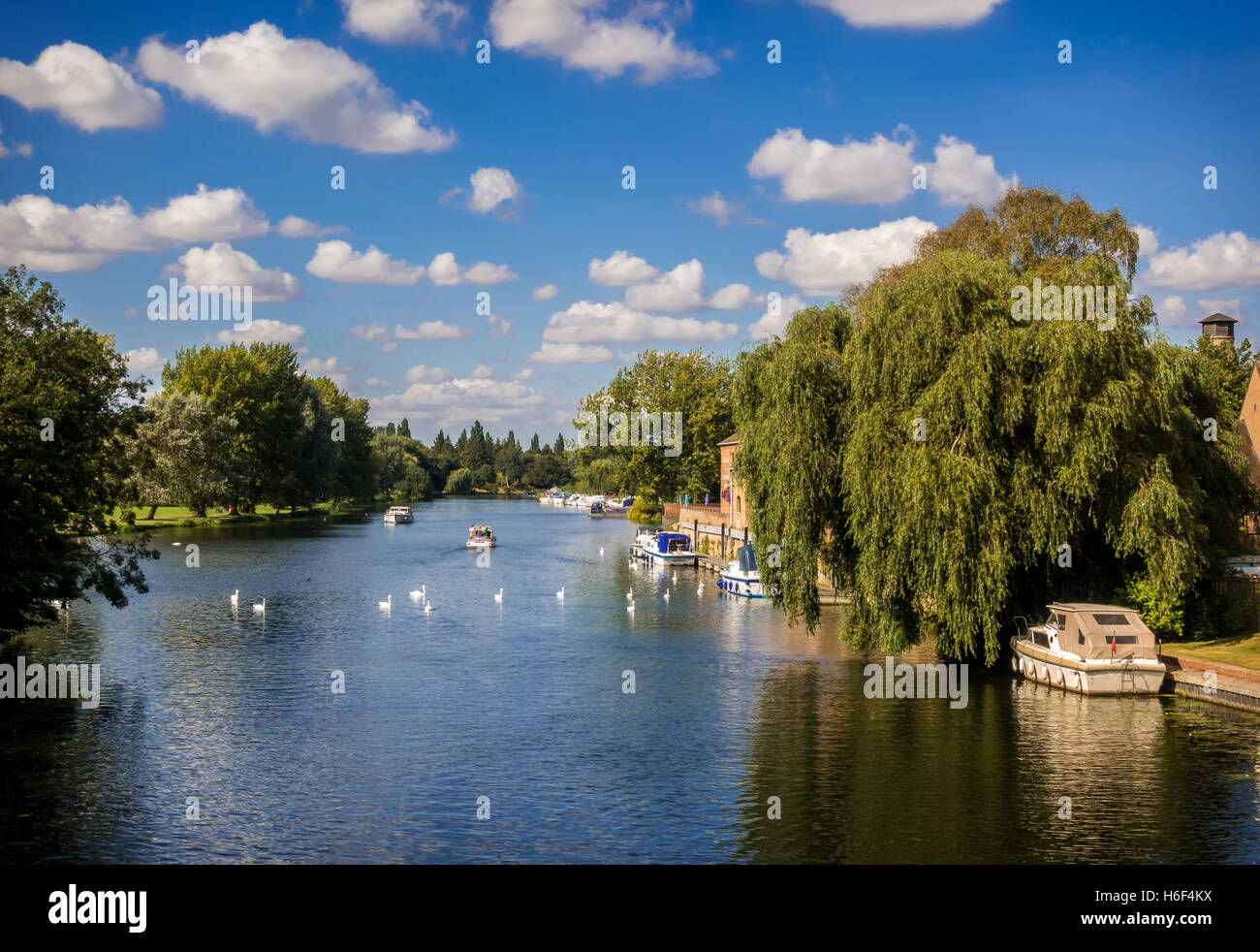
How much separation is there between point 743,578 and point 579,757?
35646 mm

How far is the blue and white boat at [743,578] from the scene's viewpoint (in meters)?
61.3

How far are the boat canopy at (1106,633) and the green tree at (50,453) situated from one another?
109 ft

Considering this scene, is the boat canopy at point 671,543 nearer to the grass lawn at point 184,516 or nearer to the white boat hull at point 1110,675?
the white boat hull at point 1110,675

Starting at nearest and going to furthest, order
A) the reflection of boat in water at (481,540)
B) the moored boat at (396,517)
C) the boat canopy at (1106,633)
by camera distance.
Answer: the boat canopy at (1106,633) < the reflection of boat in water at (481,540) < the moored boat at (396,517)

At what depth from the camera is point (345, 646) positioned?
1742 inches

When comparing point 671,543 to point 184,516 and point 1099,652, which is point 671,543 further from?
point 184,516

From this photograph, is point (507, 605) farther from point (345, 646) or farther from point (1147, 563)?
point (1147, 563)

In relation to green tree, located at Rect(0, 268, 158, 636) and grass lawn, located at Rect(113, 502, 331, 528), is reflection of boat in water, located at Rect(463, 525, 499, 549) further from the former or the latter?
green tree, located at Rect(0, 268, 158, 636)

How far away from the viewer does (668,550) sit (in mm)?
84750

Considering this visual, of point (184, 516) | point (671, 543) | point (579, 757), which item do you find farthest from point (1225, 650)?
point (184, 516)

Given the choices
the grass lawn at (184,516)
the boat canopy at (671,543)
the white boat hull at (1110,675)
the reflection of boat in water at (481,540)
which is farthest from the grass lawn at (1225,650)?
the grass lawn at (184,516)

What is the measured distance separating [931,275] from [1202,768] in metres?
16.7
